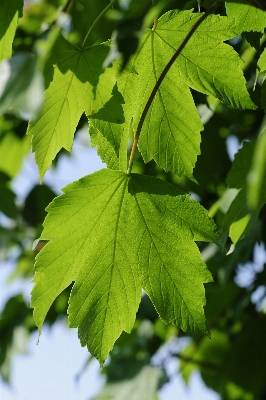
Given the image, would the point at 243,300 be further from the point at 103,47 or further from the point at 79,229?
the point at 103,47

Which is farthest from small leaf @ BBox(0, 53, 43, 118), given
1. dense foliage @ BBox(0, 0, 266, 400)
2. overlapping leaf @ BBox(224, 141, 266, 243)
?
overlapping leaf @ BBox(224, 141, 266, 243)

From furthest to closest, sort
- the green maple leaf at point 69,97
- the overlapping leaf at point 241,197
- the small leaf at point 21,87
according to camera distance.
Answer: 1. the overlapping leaf at point 241,197
2. the green maple leaf at point 69,97
3. the small leaf at point 21,87

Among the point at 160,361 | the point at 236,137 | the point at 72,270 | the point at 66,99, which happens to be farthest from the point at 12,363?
the point at 66,99

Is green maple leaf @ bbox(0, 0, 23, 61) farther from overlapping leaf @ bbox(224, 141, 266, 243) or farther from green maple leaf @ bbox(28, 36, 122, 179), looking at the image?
overlapping leaf @ bbox(224, 141, 266, 243)

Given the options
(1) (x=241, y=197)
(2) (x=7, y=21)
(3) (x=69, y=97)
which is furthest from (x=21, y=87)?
(1) (x=241, y=197)

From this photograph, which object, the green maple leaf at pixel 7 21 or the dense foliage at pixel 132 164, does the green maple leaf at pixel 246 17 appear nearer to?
the dense foliage at pixel 132 164

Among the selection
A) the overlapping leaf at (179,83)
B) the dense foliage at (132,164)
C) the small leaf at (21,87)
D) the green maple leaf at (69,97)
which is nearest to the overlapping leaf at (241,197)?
the dense foliage at (132,164)
